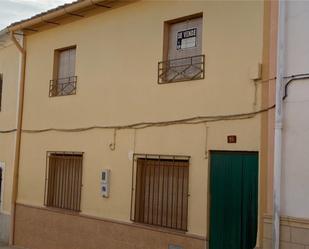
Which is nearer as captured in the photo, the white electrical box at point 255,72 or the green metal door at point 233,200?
the white electrical box at point 255,72

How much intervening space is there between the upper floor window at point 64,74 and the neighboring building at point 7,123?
5.24 feet

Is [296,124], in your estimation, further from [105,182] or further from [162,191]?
[105,182]

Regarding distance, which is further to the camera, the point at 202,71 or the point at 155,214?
the point at 155,214

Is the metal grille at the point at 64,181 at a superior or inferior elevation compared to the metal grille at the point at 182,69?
inferior

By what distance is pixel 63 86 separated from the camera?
11000 millimetres

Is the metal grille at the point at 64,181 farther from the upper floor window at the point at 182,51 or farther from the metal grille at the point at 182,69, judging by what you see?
the upper floor window at the point at 182,51

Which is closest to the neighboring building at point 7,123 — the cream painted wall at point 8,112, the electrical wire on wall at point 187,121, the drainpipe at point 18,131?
the cream painted wall at point 8,112

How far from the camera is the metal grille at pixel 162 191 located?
8211 millimetres

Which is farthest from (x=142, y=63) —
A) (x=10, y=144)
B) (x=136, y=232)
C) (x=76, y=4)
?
(x=10, y=144)

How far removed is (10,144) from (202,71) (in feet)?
20.8

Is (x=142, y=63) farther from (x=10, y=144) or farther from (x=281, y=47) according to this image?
(x=10, y=144)

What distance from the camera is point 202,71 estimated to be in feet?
26.2

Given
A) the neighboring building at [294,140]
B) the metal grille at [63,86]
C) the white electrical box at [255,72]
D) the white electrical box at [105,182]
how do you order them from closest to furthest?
the neighboring building at [294,140] < the white electrical box at [255,72] < the white electrical box at [105,182] < the metal grille at [63,86]

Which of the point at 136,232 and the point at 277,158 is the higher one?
the point at 277,158
